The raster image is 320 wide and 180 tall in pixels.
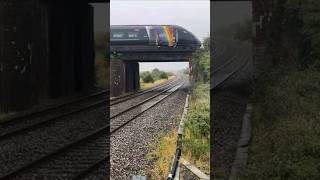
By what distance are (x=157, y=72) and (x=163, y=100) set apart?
1.18 metres

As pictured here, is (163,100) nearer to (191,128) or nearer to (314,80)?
Result: (191,128)

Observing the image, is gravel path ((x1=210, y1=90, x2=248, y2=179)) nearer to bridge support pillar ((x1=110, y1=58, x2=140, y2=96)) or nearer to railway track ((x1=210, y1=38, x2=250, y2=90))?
bridge support pillar ((x1=110, y1=58, x2=140, y2=96))

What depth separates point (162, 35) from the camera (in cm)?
1086

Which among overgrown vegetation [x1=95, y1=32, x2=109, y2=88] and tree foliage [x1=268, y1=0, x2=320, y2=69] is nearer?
tree foliage [x1=268, y1=0, x2=320, y2=69]

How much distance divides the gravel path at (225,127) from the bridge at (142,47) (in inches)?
81.3

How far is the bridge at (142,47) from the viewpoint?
959 centimetres

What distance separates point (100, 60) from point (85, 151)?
15.2 metres

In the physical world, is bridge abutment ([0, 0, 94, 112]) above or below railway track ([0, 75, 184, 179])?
above

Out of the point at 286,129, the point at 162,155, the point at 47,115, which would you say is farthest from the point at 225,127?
the point at 47,115

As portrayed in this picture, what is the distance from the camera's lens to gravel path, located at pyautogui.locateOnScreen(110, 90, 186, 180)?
9.02 m

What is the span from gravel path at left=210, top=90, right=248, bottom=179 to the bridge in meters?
2.07

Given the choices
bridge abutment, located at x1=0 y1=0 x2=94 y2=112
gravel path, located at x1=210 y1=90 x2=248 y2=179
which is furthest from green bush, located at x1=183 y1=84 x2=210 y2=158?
bridge abutment, located at x1=0 y1=0 x2=94 y2=112

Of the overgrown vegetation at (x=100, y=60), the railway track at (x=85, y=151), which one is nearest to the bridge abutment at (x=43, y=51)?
the overgrown vegetation at (x=100, y=60)

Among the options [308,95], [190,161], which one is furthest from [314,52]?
[190,161]
